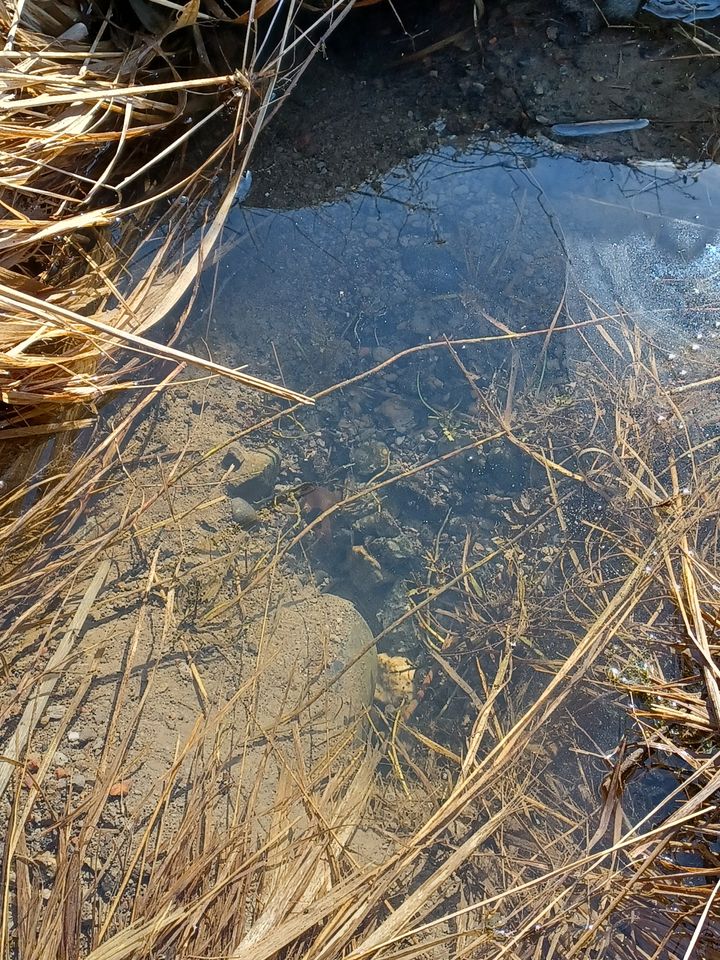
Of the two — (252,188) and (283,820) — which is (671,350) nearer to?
(252,188)

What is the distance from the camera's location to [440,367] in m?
2.23

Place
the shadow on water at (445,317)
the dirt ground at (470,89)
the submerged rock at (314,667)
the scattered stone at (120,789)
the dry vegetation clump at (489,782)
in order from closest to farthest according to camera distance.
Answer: the dry vegetation clump at (489,782) < the scattered stone at (120,789) < the submerged rock at (314,667) < the shadow on water at (445,317) < the dirt ground at (470,89)

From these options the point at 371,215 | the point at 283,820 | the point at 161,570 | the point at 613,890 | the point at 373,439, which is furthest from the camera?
the point at 371,215

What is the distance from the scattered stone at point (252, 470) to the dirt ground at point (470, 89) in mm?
1031

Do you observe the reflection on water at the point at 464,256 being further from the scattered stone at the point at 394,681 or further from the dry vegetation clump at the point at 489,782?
the scattered stone at the point at 394,681

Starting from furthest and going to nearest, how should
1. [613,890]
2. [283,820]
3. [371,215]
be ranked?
1. [371,215]
2. [283,820]
3. [613,890]

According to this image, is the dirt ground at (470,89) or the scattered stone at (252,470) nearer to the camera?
the scattered stone at (252,470)

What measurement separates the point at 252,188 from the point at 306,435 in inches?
41.3

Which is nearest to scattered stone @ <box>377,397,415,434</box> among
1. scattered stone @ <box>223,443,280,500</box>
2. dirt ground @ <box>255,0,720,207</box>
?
scattered stone @ <box>223,443,280,500</box>

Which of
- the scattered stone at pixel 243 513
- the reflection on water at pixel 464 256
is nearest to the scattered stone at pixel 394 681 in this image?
the scattered stone at pixel 243 513

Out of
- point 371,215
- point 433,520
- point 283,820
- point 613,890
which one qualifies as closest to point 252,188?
point 371,215

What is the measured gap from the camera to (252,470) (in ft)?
7.06

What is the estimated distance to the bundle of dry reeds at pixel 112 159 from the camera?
1967 millimetres

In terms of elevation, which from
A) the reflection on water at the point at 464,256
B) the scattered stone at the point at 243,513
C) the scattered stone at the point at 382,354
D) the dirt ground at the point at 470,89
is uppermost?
the dirt ground at the point at 470,89
